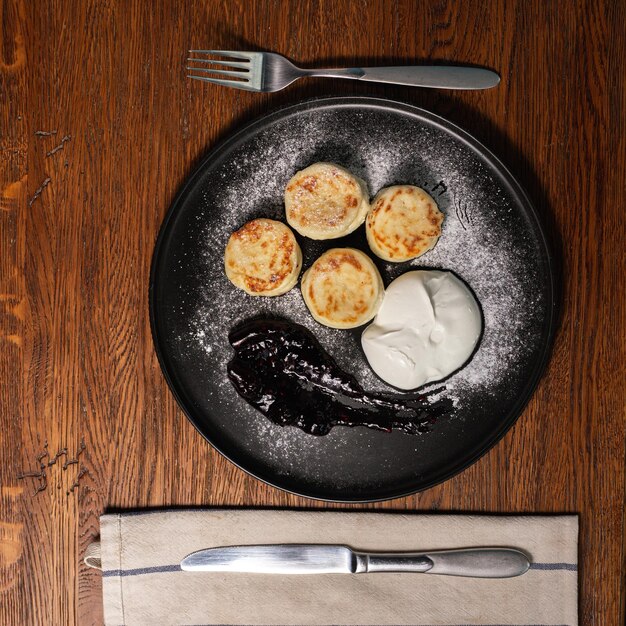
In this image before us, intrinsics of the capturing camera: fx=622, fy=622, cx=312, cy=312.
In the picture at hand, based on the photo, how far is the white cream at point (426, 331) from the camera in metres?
1.50

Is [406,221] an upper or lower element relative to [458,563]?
upper

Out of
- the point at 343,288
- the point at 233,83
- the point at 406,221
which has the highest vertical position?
the point at 233,83

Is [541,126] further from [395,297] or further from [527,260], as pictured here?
[395,297]

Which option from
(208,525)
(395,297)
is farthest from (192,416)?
(395,297)

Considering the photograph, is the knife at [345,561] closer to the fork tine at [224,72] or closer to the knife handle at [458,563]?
the knife handle at [458,563]

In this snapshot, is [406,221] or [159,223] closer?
[406,221]

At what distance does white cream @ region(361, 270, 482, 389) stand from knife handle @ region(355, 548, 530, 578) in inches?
17.0

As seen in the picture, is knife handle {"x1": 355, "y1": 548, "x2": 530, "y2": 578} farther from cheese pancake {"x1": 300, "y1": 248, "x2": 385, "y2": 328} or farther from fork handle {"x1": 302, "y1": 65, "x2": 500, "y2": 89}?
fork handle {"x1": 302, "y1": 65, "x2": 500, "y2": 89}

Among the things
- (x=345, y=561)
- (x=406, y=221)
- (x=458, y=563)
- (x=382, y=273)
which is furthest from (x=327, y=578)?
(x=406, y=221)

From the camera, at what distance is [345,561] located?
5.08ft

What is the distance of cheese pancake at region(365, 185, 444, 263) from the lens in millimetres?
1496

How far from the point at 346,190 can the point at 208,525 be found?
0.91m

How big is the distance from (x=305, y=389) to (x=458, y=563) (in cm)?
57

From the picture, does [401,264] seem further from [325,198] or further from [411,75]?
[411,75]
